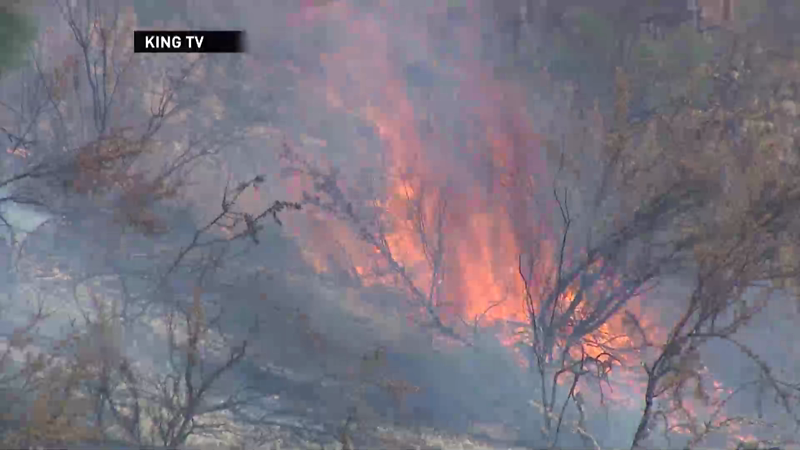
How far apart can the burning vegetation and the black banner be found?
0.35 feet

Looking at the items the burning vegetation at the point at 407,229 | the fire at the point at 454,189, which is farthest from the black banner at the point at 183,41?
the fire at the point at 454,189

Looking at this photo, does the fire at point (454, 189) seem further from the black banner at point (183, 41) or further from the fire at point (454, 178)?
the black banner at point (183, 41)

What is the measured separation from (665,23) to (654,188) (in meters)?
2.47

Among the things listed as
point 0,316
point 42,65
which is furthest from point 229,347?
point 42,65

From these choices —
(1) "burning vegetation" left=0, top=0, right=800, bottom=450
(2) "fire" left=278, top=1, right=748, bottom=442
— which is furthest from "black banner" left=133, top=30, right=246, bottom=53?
(2) "fire" left=278, top=1, right=748, bottom=442

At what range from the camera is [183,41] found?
5.91m

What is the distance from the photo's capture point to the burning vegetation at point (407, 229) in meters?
4.16

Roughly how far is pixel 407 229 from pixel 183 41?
247 centimetres

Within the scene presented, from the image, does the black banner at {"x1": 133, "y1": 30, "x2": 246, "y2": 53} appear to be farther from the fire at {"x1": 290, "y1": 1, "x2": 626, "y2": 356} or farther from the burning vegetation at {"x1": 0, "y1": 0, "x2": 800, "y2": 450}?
the fire at {"x1": 290, "y1": 1, "x2": 626, "y2": 356}

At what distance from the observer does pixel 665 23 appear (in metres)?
6.46

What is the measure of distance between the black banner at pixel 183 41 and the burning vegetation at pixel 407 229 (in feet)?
0.35

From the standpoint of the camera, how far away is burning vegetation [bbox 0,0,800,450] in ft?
13.6

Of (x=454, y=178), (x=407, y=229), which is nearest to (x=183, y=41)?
(x=407, y=229)

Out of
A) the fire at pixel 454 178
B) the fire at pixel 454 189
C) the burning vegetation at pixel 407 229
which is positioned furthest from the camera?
the fire at pixel 454 178
